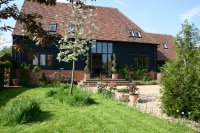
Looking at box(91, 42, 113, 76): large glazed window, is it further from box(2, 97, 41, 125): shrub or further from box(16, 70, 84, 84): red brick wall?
box(2, 97, 41, 125): shrub

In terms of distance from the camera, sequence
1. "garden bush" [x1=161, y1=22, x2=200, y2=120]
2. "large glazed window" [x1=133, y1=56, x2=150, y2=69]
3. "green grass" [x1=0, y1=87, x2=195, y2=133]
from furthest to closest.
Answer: "large glazed window" [x1=133, y1=56, x2=150, y2=69] < "garden bush" [x1=161, y1=22, x2=200, y2=120] < "green grass" [x1=0, y1=87, x2=195, y2=133]

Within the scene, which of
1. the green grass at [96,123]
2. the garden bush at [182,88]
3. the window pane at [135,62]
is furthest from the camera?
the window pane at [135,62]

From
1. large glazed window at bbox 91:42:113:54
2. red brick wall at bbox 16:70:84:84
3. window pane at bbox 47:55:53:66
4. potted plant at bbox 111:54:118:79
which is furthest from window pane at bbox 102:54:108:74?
window pane at bbox 47:55:53:66

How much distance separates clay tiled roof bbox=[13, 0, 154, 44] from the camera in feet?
106

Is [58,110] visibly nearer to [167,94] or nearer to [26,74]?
[167,94]

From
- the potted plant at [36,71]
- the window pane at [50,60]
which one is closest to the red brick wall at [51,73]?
the potted plant at [36,71]

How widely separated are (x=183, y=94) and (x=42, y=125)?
19.2 feet

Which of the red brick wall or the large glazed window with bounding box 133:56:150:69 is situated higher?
the large glazed window with bounding box 133:56:150:69

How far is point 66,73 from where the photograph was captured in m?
30.4

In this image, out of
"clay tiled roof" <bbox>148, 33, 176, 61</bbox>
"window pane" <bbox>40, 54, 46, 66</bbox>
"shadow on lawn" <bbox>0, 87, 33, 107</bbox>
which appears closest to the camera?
"shadow on lawn" <bbox>0, 87, 33, 107</bbox>

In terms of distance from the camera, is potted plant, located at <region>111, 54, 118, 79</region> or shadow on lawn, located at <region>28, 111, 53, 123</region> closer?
shadow on lawn, located at <region>28, 111, 53, 123</region>

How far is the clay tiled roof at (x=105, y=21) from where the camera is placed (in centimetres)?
3222

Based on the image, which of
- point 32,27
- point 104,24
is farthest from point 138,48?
point 32,27

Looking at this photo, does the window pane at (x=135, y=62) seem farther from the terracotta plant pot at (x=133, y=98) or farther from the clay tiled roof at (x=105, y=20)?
the terracotta plant pot at (x=133, y=98)
